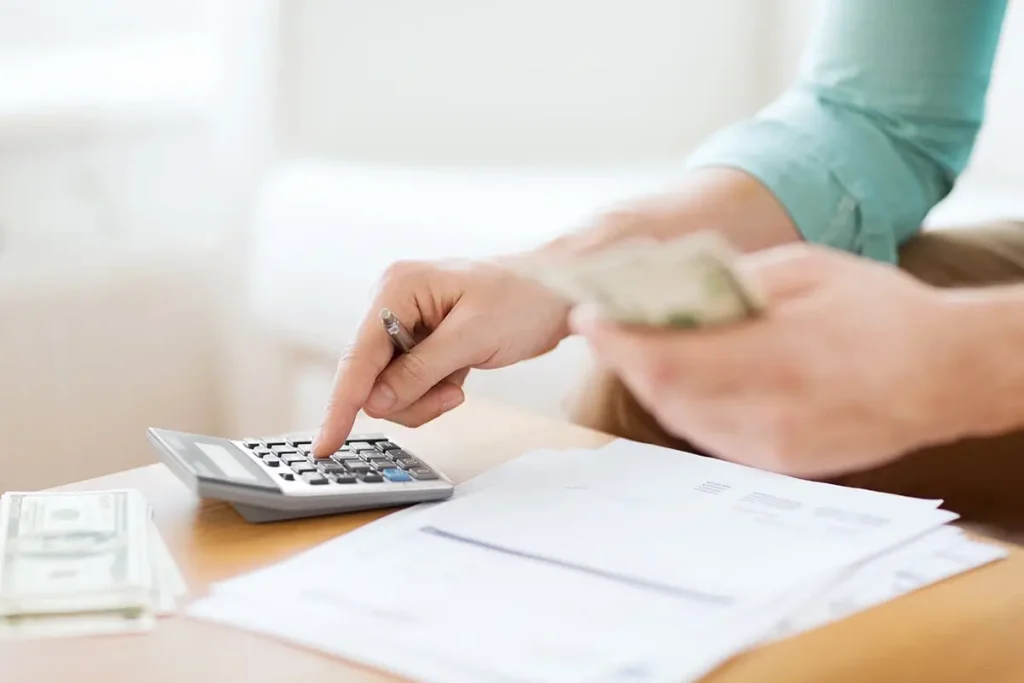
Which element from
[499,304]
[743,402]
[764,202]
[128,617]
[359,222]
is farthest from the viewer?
[359,222]

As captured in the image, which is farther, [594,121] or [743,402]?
[594,121]

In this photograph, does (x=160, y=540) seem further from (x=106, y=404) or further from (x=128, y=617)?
(x=106, y=404)

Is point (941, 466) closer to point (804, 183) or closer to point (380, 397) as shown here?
point (804, 183)

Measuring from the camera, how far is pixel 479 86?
1781mm

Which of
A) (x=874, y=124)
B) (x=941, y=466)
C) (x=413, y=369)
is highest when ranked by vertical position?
(x=874, y=124)

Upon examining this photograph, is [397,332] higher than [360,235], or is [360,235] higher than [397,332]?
[397,332]

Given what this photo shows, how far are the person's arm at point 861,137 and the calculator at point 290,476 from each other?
0.35 metres

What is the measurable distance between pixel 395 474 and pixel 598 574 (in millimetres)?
163

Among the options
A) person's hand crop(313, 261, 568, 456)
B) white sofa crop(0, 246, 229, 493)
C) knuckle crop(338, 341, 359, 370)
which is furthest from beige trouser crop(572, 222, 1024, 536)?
white sofa crop(0, 246, 229, 493)

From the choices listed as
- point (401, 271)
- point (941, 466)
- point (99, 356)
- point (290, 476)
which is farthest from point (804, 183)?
point (99, 356)

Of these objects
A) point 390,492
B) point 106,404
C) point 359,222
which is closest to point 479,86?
point 359,222

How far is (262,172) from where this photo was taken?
5.61 ft

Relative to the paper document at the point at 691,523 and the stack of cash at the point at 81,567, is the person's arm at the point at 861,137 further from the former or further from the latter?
the stack of cash at the point at 81,567

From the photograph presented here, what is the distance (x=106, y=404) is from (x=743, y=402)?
128 cm
